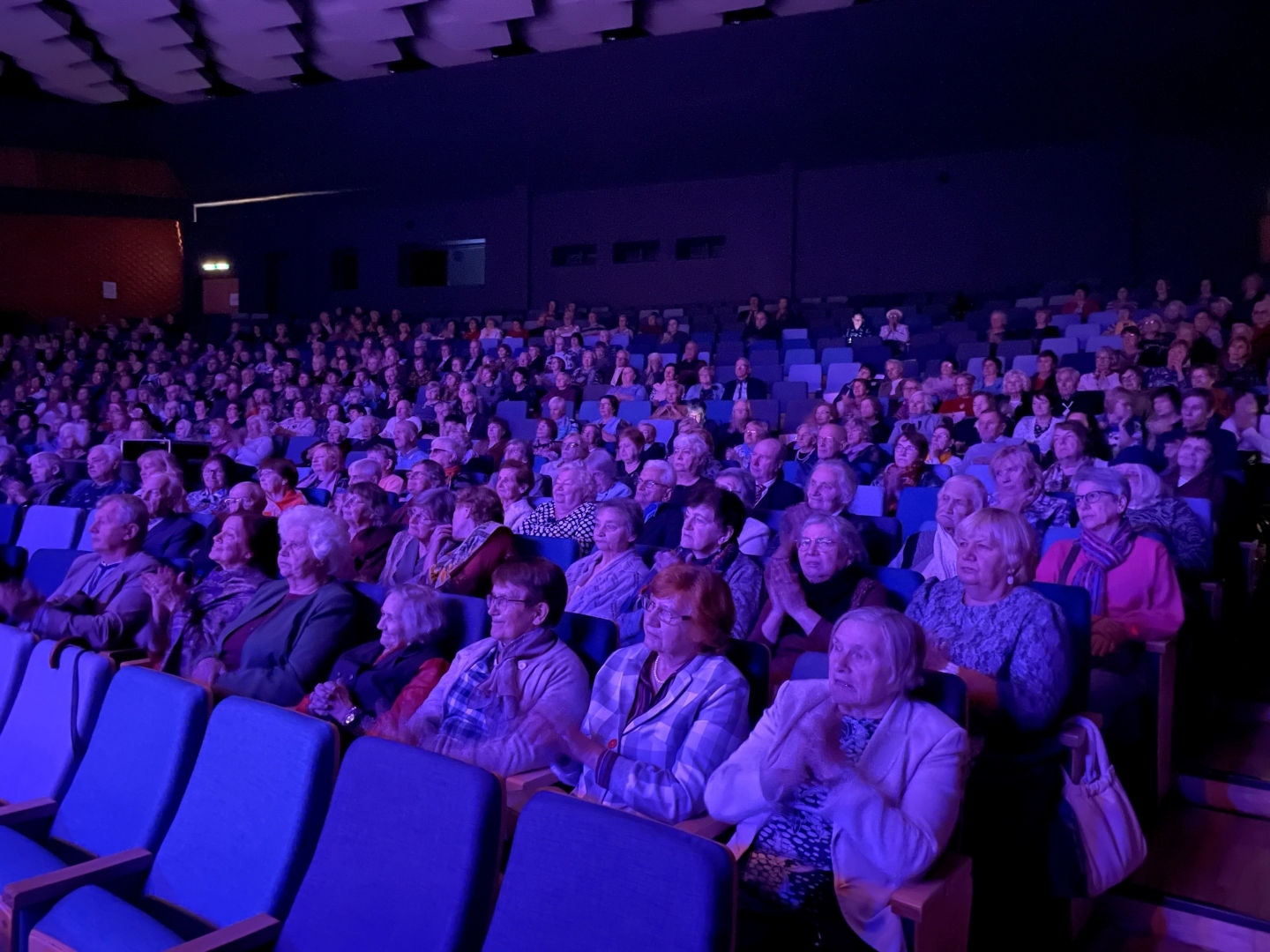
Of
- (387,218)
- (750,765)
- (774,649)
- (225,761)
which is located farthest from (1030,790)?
(387,218)

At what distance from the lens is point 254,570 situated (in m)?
2.24

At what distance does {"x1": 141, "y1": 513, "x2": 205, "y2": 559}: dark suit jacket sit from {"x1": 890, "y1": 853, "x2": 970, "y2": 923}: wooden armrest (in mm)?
2533

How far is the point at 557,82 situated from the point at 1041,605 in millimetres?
7223

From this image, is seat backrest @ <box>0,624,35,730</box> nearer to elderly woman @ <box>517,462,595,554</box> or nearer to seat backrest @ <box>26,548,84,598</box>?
seat backrest @ <box>26,548,84,598</box>

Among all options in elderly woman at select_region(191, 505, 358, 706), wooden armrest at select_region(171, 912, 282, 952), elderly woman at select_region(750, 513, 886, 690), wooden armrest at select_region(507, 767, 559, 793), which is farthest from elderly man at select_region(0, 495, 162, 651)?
elderly woman at select_region(750, 513, 886, 690)

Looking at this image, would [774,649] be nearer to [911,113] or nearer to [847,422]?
[847,422]

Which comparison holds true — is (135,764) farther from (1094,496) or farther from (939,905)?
(1094,496)

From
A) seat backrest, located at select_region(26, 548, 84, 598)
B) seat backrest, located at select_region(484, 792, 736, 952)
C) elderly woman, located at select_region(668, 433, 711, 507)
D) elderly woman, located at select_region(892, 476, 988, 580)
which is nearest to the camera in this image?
seat backrest, located at select_region(484, 792, 736, 952)

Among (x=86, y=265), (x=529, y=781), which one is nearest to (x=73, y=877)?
(x=529, y=781)

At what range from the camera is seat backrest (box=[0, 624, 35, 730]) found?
1.73 m

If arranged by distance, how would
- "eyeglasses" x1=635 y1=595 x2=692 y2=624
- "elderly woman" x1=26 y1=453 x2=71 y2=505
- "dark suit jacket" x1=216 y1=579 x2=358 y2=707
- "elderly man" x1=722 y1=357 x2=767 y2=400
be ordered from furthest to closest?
"elderly man" x1=722 y1=357 x2=767 y2=400, "elderly woman" x1=26 y1=453 x2=71 y2=505, "dark suit jacket" x1=216 y1=579 x2=358 y2=707, "eyeglasses" x1=635 y1=595 x2=692 y2=624

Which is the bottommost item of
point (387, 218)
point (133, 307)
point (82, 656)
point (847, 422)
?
point (82, 656)

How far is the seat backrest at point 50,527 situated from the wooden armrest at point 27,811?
2.01 meters

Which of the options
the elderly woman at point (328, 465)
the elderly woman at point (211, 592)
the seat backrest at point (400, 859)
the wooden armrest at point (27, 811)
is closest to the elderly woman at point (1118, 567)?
the seat backrest at point (400, 859)
